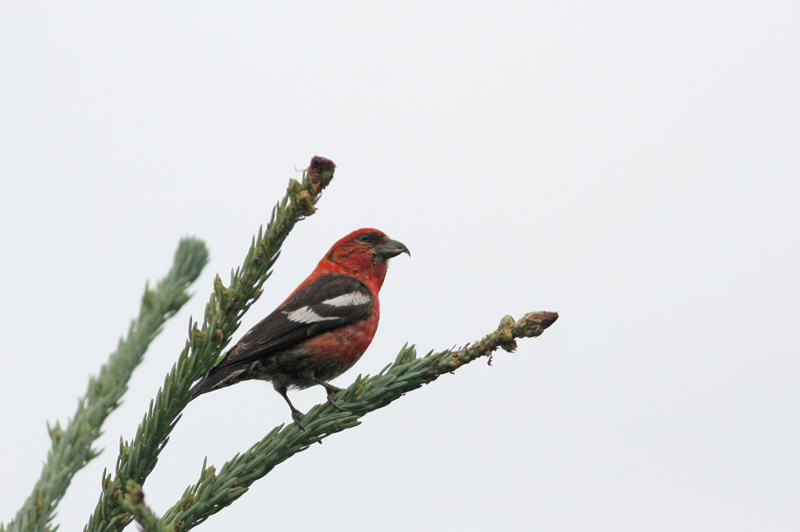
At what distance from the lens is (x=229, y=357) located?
490 cm

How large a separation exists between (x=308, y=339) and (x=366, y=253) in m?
1.59

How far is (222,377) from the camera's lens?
4824 mm

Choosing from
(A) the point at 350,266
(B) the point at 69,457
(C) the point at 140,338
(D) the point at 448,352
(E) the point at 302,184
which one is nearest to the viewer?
(B) the point at 69,457

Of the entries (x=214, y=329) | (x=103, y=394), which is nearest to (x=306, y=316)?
(x=214, y=329)

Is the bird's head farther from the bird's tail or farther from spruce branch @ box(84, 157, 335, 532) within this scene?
spruce branch @ box(84, 157, 335, 532)

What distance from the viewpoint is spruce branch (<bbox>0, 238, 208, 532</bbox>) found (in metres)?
1.73

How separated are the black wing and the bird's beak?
0.53 metres

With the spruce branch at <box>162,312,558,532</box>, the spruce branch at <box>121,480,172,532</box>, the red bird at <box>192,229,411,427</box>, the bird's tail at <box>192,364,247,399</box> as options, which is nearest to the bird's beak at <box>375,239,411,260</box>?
the red bird at <box>192,229,411,427</box>

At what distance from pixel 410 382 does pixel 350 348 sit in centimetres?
230

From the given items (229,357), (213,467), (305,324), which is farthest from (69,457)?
(305,324)

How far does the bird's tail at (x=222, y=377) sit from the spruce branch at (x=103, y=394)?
9.01 feet

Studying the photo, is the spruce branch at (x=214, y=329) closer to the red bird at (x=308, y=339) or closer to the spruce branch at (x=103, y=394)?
the spruce branch at (x=103, y=394)

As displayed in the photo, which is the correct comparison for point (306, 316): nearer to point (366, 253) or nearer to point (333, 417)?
point (366, 253)

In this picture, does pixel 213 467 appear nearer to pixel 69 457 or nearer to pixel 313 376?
pixel 69 457
